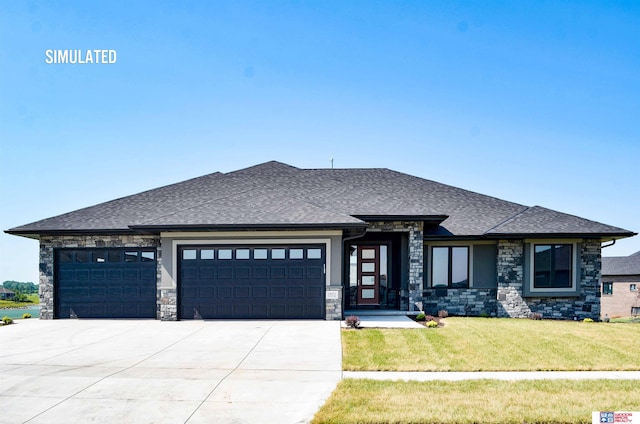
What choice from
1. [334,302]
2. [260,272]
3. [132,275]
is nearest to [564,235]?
[334,302]

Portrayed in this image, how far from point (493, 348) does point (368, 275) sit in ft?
25.0

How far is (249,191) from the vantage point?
58.3 ft

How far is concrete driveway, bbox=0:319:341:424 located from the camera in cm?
616

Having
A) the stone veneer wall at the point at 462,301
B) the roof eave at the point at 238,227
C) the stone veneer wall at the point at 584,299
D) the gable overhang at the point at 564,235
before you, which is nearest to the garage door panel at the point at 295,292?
the roof eave at the point at 238,227

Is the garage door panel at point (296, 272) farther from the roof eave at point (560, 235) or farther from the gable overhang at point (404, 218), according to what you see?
the roof eave at point (560, 235)

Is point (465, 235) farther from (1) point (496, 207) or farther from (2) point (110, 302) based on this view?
(2) point (110, 302)

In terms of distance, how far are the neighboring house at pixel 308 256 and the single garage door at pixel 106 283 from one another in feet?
0.12

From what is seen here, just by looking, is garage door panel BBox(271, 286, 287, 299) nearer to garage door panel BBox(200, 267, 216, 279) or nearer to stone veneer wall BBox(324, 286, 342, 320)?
stone veneer wall BBox(324, 286, 342, 320)

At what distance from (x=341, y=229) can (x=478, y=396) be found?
8.31 meters

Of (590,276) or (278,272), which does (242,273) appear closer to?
(278,272)

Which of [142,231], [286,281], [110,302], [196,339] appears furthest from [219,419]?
[110,302]

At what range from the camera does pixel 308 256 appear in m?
14.7

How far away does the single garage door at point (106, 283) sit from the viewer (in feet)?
51.3

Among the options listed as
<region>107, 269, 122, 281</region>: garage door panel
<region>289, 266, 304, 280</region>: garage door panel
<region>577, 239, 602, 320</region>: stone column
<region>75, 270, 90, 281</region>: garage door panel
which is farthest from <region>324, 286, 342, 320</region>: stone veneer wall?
<region>577, 239, 602, 320</region>: stone column
